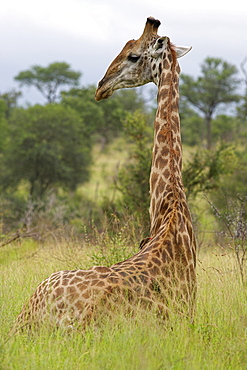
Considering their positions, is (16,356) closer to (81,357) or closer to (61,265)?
(81,357)

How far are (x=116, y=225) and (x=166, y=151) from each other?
3.14 m

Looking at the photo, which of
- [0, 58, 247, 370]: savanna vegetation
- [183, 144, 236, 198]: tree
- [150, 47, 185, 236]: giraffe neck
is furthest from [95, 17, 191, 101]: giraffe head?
[183, 144, 236, 198]: tree

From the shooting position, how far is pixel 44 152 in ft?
76.9

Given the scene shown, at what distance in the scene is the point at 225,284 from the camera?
18.6ft

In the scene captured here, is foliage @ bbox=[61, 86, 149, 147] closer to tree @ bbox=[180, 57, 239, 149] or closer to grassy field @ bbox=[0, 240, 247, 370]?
tree @ bbox=[180, 57, 239, 149]

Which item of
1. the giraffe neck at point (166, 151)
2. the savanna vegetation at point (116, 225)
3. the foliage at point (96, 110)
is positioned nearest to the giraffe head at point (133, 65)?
the giraffe neck at point (166, 151)

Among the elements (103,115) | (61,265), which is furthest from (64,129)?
(61,265)

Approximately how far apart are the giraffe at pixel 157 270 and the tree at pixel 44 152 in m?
17.2

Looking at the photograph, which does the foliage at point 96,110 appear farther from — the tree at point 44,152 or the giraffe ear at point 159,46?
the giraffe ear at point 159,46

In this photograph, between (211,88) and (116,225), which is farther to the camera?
(211,88)

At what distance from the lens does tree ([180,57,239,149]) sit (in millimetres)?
34719

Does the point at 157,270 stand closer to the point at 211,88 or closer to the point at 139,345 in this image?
the point at 139,345

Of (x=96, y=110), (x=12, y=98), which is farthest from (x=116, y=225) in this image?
(x=12, y=98)

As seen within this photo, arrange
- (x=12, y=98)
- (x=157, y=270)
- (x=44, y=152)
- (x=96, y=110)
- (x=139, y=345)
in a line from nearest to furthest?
(x=139, y=345)
(x=157, y=270)
(x=44, y=152)
(x=96, y=110)
(x=12, y=98)
